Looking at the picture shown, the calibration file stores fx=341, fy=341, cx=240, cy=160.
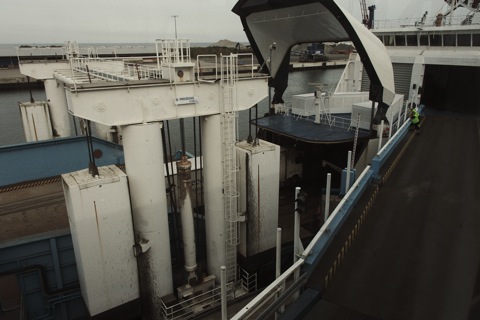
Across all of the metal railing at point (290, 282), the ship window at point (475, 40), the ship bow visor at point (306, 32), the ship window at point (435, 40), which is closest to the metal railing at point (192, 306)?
the metal railing at point (290, 282)

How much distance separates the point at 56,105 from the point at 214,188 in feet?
55.8

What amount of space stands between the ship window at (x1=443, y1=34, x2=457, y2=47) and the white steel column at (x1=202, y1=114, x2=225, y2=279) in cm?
2484

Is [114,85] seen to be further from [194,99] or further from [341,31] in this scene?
[341,31]

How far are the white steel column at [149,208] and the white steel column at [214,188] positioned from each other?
5.98ft

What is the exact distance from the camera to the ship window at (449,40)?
89.3ft

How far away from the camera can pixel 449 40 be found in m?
27.6

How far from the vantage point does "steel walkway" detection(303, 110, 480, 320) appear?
21.7ft

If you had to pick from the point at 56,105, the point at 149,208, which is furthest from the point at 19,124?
the point at 149,208

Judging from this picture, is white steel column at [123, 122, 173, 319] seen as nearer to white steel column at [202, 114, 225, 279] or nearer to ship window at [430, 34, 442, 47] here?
white steel column at [202, 114, 225, 279]

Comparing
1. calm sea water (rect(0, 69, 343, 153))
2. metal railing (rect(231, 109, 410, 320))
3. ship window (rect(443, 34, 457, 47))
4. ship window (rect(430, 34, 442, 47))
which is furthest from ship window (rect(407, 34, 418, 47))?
metal railing (rect(231, 109, 410, 320))

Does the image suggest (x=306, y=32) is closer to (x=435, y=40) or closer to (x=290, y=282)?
(x=290, y=282)

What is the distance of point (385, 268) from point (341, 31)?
12.0m

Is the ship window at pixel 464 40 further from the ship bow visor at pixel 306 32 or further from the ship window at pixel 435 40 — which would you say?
the ship bow visor at pixel 306 32

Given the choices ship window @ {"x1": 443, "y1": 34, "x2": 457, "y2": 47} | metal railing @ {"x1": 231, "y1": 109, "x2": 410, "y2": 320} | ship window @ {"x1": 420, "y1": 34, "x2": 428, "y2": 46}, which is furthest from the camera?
ship window @ {"x1": 420, "y1": 34, "x2": 428, "y2": 46}
